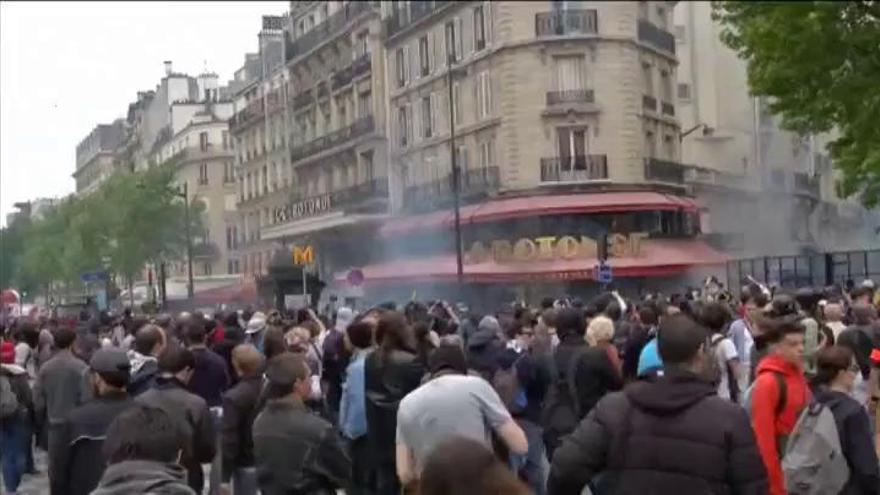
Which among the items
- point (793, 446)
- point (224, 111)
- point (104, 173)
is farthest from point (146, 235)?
point (793, 446)

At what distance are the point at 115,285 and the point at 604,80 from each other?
1339 inches

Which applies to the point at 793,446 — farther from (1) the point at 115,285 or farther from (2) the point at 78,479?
(1) the point at 115,285

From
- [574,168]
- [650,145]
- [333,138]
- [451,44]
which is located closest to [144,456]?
[451,44]

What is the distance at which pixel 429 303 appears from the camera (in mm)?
19406

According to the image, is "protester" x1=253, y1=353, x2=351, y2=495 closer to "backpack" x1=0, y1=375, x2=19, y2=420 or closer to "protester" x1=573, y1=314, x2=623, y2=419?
"protester" x1=573, y1=314, x2=623, y2=419

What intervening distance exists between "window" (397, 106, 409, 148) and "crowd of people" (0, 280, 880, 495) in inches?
47.9

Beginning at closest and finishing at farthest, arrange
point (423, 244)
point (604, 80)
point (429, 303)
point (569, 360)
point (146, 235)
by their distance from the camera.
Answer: point (569, 360)
point (423, 244)
point (604, 80)
point (429, 303)
point (146, 235)

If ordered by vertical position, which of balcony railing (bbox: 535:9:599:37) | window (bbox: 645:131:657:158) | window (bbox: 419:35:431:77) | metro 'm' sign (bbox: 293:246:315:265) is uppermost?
window (bbox: 419:35:431:77)

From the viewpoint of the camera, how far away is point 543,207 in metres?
15.9

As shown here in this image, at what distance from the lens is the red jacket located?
7629 mm

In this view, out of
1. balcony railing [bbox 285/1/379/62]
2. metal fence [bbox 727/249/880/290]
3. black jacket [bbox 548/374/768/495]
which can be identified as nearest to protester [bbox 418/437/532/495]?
balcony railing [bbox 285/1/379/62]

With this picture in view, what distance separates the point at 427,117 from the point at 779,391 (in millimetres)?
3123

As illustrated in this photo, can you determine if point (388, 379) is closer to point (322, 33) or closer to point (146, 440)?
point (322, 33)

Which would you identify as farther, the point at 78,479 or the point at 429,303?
the point at 429,303
